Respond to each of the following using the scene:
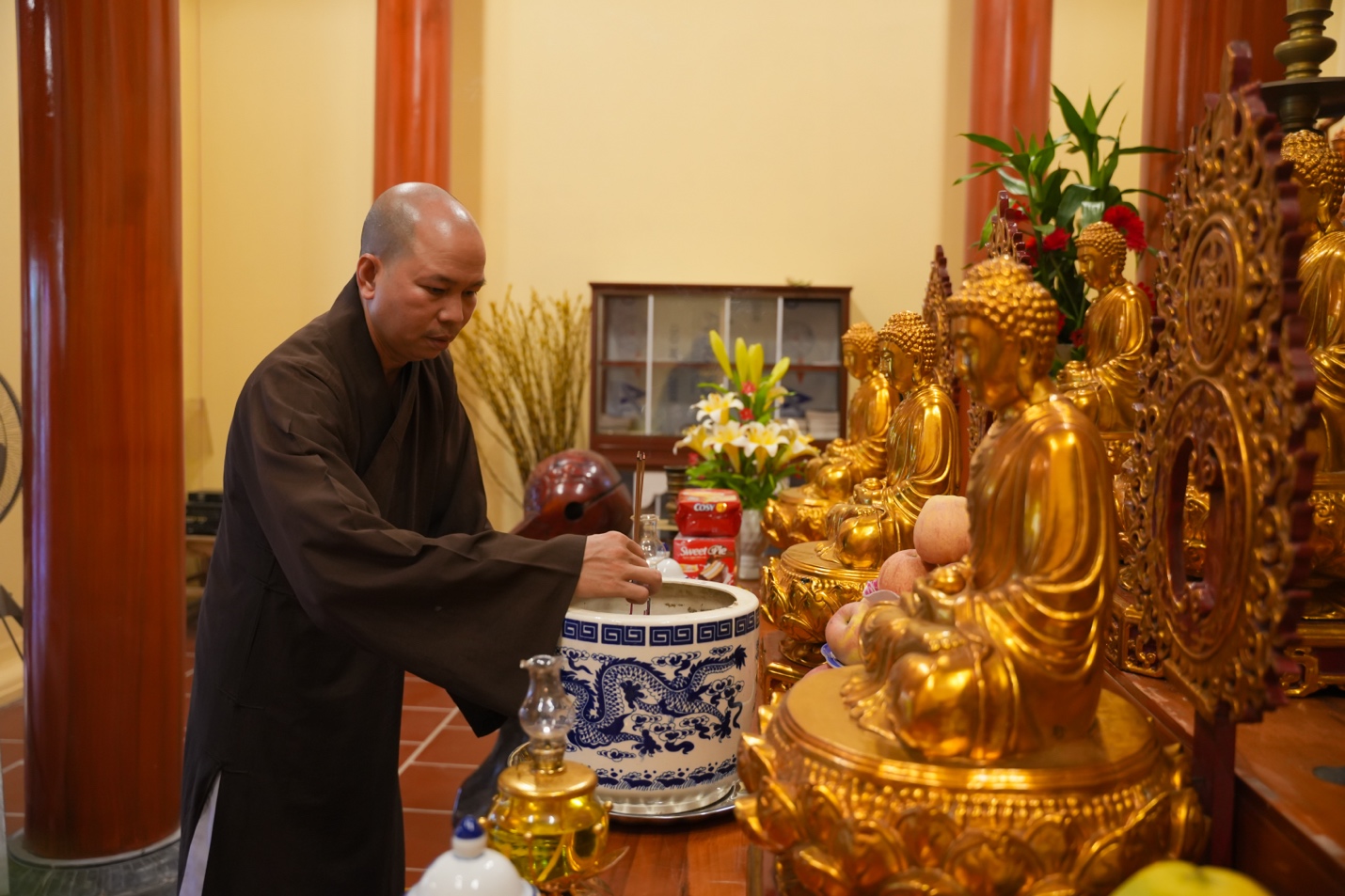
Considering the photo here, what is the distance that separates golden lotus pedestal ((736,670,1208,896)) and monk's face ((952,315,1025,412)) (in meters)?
0.22

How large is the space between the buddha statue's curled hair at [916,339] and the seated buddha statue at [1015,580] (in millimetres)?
876

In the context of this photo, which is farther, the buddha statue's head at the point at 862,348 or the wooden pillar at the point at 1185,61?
the buddha statue's head at the point at 862,348

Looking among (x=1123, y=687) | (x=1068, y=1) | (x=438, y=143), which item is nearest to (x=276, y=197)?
(x=438, y=143)

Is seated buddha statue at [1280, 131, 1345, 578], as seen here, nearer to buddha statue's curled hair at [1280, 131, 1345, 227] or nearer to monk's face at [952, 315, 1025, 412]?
buddha statue's curled hair at [1280, 131, 1345, 227]

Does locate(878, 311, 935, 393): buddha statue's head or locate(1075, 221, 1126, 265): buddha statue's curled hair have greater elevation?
locate(1075, 221, 1126, 265): buddha statue's curled hair

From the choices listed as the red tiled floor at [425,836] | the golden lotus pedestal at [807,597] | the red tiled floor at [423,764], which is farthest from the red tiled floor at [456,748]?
the golden lotus pedestal at [807,597]

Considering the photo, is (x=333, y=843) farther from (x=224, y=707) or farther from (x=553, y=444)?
(x=553, y=444)

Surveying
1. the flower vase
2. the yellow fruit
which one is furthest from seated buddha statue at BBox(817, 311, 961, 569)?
the flower vase

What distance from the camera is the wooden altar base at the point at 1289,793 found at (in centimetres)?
63

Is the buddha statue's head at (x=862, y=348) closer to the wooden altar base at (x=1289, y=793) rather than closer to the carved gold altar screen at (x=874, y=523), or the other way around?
the carved gold altar screen at (x=874, y=523)

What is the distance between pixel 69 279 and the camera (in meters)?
2.42

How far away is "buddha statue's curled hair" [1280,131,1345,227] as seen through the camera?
1.03 meters

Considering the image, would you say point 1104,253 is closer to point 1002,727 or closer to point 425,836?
point 1002,727

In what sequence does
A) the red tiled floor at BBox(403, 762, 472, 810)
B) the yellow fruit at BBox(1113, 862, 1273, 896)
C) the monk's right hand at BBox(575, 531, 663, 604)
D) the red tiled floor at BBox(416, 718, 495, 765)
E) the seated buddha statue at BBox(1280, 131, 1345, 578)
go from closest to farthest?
1. the yellow fruit at BBox(1113, 862, 1273, 896)
2. the seated buddha statue at BBox(1280, 131, 1345, 578)
3. the monk's right hand at BBox(575, 531, 663, 604)
4. the red tiled floor at BBox(403, 762, 472, 810)
5. the red tiled floor at BBox(416, 718, 495, 765)
